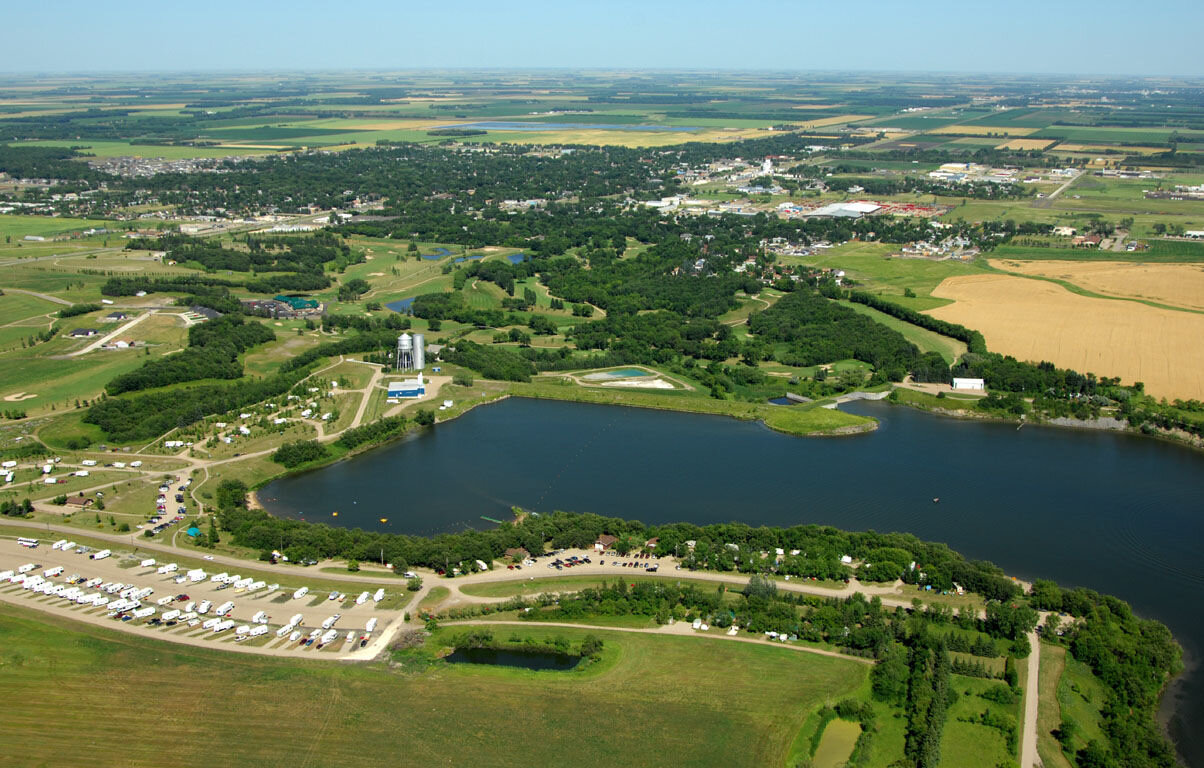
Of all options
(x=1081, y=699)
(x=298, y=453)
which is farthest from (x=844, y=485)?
(x=298, y=453)

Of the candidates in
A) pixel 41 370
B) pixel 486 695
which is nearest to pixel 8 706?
pixel 486 695

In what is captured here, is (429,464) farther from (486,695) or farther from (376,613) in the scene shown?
(486,695)

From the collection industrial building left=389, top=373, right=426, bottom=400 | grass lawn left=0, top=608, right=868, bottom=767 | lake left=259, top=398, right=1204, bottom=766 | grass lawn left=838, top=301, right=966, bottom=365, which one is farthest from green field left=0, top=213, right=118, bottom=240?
grass lawn left=838, top=301, right=966, bottom=365

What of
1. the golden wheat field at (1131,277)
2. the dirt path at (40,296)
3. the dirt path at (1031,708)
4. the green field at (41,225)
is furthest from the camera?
the green field at (41,225)

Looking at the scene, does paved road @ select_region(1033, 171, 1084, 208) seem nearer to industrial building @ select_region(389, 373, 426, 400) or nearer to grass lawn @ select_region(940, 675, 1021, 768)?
industrial building @ select_region(389, 373, 426, 400)

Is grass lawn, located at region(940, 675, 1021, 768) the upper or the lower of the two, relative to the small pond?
upper

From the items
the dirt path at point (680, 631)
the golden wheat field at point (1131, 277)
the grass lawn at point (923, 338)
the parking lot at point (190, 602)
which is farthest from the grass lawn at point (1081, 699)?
the golden wheat field at point (1131, 277)

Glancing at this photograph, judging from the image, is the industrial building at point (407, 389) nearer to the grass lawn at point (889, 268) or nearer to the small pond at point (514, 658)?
the small pond at point (514, 658)
